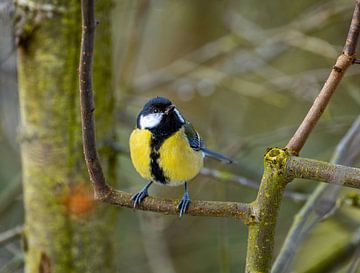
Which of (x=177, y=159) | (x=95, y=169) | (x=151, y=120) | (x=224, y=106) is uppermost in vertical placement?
(x=224, y=106)

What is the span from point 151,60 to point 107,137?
112 inches

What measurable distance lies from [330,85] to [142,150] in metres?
0.81

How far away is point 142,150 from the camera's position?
1934 millimetres

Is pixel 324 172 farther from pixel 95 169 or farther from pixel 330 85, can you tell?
pixel 95 169

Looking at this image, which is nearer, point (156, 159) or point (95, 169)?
point (95, 169)

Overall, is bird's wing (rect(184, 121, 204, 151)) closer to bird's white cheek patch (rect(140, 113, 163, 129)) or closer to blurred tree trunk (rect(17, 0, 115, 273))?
bird's white cheek patch (rect(140, 113, 163, 129))

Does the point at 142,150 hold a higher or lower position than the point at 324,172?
higher

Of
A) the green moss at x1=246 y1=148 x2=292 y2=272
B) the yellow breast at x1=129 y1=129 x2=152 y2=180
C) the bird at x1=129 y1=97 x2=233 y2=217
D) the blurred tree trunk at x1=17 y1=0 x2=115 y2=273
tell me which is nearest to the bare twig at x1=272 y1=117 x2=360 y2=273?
the green moss at x1=246 y1=148 x2=292 y2=272

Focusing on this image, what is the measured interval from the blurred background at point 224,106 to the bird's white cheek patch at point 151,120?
39 centimetres

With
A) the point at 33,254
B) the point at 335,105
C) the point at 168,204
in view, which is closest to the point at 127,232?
the point at 335,105

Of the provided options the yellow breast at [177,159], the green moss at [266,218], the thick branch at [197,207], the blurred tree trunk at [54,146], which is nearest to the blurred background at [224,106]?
the blurred tree trunk at [54,146]

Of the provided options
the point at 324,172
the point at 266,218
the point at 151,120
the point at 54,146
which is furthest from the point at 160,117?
the point at 324,172

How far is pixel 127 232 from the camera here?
404cm

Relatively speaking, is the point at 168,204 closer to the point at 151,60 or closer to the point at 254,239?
the point at 254,239
